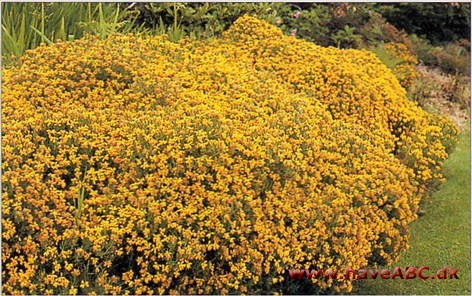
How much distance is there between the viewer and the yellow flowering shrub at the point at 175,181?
145 inches

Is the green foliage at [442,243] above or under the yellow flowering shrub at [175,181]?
under

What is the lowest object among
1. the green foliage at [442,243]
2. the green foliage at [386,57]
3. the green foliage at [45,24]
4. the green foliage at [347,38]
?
the green foliage at [442,243]

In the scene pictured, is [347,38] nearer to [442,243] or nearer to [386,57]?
[386,57]

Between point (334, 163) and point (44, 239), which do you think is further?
point (334, 163)

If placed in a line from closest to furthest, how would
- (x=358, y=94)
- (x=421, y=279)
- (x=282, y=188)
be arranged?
(x=282, y=188)
(x=421, y=279)
(x=358, y=94)

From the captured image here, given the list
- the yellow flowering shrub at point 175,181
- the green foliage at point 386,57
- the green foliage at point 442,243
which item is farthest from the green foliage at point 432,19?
the yellow flowering shrub at point 175,181

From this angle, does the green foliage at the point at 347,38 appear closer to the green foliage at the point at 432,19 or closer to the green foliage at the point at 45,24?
the green foliage at the point at 432,19

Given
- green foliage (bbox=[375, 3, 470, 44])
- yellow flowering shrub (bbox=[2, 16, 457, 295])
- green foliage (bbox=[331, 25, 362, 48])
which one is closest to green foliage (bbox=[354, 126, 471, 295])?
yellow flowering shrub (bbox=[2, 16, 457, 295])

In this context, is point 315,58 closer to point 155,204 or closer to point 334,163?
point 334,163

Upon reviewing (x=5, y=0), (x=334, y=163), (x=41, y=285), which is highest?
(x=5, y=0)

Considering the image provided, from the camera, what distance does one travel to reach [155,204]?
3746 millimetres

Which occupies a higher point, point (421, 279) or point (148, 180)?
point (148, 180)

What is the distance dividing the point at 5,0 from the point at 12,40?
0.60 meters

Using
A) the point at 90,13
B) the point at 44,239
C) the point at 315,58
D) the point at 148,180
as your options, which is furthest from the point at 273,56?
the point at 44,239
